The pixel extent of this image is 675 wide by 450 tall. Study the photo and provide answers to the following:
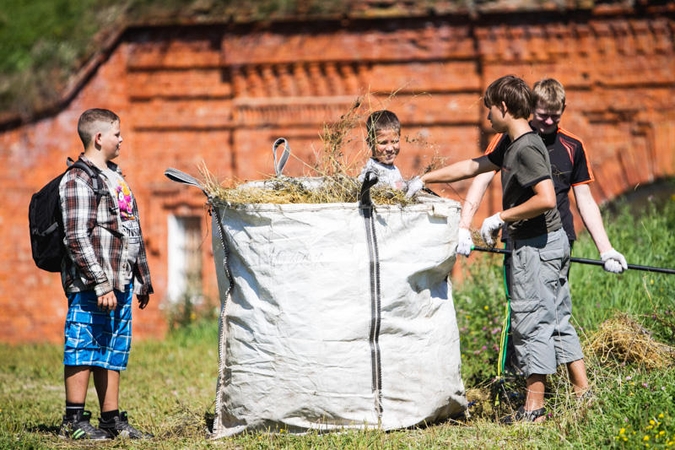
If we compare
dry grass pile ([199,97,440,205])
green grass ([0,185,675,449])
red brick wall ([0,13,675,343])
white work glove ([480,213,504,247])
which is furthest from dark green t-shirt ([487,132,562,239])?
red brick wall ([0,13,675,343])

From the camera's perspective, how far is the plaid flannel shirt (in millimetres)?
4473

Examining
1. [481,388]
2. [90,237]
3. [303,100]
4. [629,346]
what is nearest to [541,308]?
[629,346]

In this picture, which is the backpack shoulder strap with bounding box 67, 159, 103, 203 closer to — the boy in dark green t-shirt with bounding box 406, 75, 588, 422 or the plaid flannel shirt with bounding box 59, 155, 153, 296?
the plaid flannel shirt with bounding box 59, 155, 153, 296

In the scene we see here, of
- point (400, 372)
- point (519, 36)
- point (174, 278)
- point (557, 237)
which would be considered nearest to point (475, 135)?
point (519, 36)

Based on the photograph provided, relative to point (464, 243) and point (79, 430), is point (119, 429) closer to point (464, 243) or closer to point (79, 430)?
point (79, 430)

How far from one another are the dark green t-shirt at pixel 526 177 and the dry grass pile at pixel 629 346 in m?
0.94

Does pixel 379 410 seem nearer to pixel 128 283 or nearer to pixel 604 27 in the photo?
pixel 128 283

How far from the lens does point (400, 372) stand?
4.19m

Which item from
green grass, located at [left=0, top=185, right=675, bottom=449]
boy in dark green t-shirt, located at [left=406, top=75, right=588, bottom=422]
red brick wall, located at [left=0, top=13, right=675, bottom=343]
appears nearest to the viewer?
green grass, located at [left=0, top=185, right=675, bottom=449]

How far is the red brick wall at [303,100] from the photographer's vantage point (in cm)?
855

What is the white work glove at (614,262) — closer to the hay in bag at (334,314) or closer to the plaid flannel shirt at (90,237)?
the hay in bag at (334,314)

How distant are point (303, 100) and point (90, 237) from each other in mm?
4904

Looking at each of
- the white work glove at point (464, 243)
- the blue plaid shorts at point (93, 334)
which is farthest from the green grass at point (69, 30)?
the blue plaid shorts at point (93, 334)

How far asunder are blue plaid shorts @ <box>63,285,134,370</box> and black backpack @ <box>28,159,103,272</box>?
0.24m
